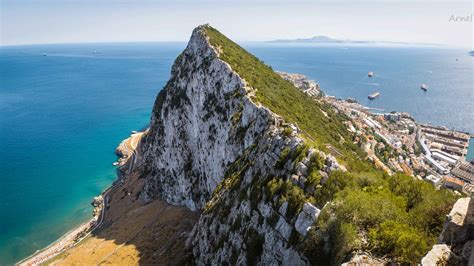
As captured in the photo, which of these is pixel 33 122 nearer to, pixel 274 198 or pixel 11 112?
pixel 11 112

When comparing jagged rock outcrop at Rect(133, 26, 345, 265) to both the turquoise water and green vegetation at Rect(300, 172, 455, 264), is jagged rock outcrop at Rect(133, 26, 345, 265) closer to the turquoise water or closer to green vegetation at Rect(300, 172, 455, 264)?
green vegetation at Rect(300, 172, 455, 264)

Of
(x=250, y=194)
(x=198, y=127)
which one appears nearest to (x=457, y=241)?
(x=250, y=194)

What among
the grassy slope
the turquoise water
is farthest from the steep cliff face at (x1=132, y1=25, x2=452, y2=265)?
the turquoise water

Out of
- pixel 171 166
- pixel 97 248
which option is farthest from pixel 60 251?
pixel 171 166

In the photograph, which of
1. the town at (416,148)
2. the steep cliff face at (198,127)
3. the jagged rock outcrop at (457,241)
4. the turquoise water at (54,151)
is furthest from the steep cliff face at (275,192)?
the town at (416,148)

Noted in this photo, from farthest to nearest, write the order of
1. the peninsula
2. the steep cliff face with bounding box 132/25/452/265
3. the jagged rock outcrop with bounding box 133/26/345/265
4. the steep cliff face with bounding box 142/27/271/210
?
1. the steep cliff face with bounding box 142/27/271/210
2. the jagged rock outcrop with bounding box 133/26/345/265
3. the steep cliff face with bounding box 132/25/452/265
4. the peninsula

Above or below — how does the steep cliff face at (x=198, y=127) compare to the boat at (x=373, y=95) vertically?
above

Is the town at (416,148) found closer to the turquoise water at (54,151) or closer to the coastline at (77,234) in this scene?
the coastline at (77,234)
